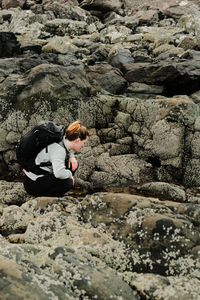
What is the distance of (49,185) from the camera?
787 centimetres

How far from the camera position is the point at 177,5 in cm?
5134

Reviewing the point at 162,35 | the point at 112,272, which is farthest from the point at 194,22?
the point at 112,272

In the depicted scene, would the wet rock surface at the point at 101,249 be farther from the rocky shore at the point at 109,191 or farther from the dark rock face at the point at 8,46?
the dark rock face at the point at 8,46

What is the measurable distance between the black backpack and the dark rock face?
2331cm

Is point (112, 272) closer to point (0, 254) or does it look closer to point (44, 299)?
point (44, 299)

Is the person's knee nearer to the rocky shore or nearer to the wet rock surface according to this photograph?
the rocky shore

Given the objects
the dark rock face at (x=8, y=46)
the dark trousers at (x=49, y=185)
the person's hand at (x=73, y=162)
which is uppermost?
the person's hand at (x=73, y=162)

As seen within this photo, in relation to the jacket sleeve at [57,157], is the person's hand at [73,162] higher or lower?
lower

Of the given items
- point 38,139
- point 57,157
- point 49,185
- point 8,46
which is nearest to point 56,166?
point 57,157

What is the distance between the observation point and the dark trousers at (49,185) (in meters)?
7.82

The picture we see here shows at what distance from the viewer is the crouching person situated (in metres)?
7.19

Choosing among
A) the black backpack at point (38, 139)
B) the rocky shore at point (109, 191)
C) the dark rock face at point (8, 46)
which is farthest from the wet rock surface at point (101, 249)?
the dark rock face at point (8, 46)

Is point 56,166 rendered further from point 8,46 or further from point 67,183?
point 8,46

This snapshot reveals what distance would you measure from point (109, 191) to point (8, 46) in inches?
921
